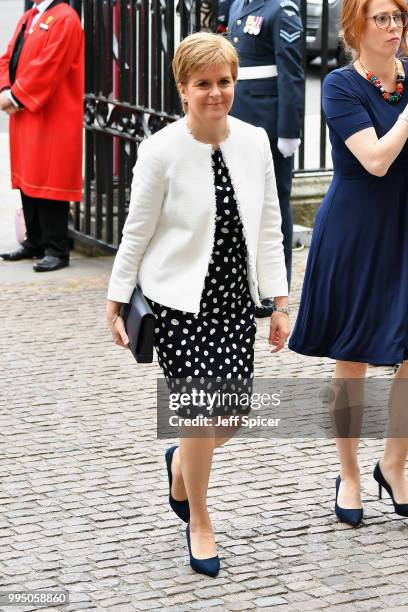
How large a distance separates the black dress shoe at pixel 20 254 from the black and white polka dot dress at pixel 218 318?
17.1 feet

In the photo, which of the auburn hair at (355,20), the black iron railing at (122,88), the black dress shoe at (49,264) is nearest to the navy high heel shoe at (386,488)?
the auburn hair at (355,20)

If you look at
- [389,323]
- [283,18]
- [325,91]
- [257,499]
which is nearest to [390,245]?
[389,323]

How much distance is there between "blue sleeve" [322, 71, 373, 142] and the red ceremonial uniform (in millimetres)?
4521

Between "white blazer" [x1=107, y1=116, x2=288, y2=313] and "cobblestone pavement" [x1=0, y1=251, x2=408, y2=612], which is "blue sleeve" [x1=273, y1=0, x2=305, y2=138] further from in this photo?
"white blazer" [x1=107, y1=116, x2=288, y2=313]

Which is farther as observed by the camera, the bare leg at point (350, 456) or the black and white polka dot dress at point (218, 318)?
the bare leg at point (350, 456)

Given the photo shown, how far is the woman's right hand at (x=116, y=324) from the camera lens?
14.5 ft

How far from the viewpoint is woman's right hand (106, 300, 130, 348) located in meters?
4.41

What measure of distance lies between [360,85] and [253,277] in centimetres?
76

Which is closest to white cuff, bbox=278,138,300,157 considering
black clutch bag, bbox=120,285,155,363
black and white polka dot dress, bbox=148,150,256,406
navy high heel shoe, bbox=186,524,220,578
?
black and white polka dot dress, bbox=148,150,256,406

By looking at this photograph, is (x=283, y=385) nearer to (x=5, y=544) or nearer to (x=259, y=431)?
(x=259, y=431)

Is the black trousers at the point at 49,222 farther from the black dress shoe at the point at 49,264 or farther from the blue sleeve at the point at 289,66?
the blue sleeve at the point at 289,66

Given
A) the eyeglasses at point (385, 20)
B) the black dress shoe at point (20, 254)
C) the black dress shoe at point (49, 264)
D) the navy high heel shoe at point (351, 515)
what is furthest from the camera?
the black dress shoe at point (20, 254)

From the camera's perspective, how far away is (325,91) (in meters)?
4.65

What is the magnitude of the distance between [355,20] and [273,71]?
3151 millimetres
